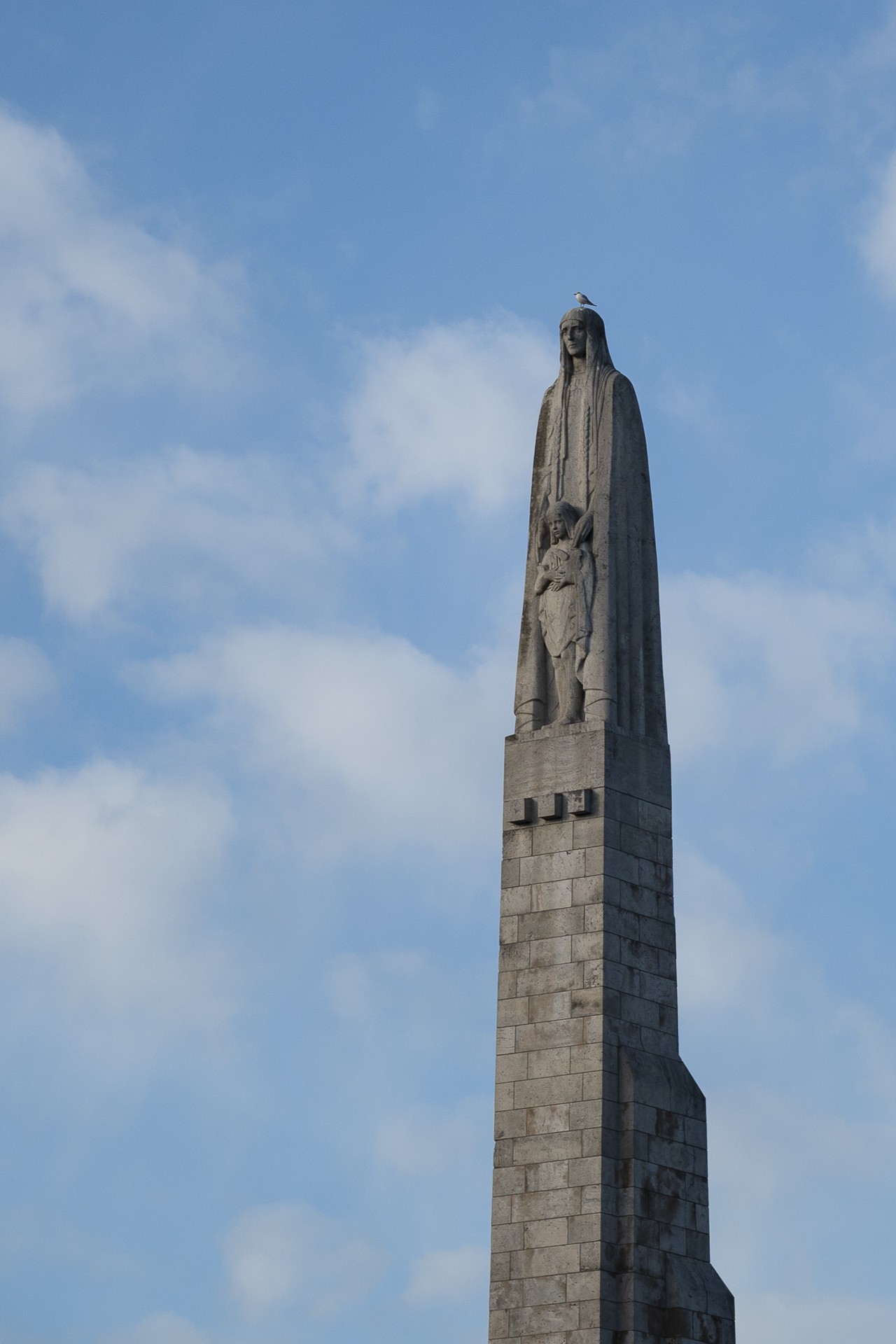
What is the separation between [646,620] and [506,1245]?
24.0ft

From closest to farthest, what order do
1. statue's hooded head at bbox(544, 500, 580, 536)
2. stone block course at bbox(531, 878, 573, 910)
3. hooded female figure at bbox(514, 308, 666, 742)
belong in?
1. stone block course at bbox(531, 878, 573, 910)
2. hooded female figure at bbox(514, 308, 666, 742)
3. statue's hooded head at bbox(544, 500, 580, 536)

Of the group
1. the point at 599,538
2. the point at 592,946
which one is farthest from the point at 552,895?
the point at 599,538

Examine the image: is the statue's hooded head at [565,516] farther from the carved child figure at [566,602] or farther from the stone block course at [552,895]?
the stone block course at [552,895]

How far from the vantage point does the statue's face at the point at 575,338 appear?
28.3 m

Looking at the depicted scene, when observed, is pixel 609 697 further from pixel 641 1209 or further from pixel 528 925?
pixel 641 1209

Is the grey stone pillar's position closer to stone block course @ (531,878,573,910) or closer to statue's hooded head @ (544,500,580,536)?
stone block course @ (531,878,573,910)

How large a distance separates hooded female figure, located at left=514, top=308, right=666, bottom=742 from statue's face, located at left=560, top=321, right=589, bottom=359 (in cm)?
1

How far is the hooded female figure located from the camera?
87.8 ft

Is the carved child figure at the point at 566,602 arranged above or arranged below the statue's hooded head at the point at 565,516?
below

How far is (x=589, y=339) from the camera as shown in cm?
2828

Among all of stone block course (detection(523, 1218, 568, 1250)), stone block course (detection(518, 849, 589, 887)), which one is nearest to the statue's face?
stone block course (detection(518, 849, 589, 887))

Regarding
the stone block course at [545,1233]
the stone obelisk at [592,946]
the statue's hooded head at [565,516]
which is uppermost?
the statue's hooded head at [565,516]

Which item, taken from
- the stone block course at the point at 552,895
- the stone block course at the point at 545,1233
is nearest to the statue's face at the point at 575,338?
the stone block course at the point at 552,895

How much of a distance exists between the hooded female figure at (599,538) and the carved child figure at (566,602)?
0.14ft
